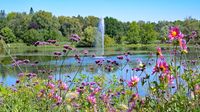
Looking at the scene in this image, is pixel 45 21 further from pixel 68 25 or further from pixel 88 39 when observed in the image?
pixel 88 39

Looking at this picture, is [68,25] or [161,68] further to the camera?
[68,25]

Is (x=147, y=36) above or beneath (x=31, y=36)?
beneath

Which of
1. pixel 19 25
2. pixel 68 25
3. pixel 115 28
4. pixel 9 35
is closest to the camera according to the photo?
pixel 9 35

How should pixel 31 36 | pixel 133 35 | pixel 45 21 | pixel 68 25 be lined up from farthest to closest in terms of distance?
1. pixel 133 35
2. pixel 68 25
3. pixel 45 21
4. pixel 31 36

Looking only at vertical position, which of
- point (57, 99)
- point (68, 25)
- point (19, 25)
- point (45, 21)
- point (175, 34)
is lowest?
point (57, 99)

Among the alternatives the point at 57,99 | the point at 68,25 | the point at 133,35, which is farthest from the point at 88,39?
the point at 57,99

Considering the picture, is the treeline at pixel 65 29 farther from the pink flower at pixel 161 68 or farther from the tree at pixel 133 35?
the pink flower at pixel 161 68

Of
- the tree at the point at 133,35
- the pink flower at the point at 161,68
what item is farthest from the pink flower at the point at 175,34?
the tree at the point at 133,35

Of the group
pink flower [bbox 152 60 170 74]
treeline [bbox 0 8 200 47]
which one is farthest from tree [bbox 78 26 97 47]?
pink flower [bbox 152 60 170 74]

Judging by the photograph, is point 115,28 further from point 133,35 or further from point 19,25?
point 19,25

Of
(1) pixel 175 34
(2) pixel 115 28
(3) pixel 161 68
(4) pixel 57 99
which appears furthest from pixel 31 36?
(3) pixel 161 68

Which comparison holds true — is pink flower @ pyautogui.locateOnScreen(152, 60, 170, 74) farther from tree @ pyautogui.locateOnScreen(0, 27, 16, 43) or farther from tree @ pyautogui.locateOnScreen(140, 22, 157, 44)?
tree @ pyautogui.locateOnScreen(140, 22, 157, 44)

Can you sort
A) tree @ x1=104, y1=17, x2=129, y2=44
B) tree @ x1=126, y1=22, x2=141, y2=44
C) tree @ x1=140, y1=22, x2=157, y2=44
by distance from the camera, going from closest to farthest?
tree @ x1=126, y1=22, x2=141, y2=44, tree @ x1=140, y1=22, x2=157, y2=44, tree @ x1=104, y1=17, x2=129, y2=44

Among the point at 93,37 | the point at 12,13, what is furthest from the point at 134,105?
the point at 12,13
